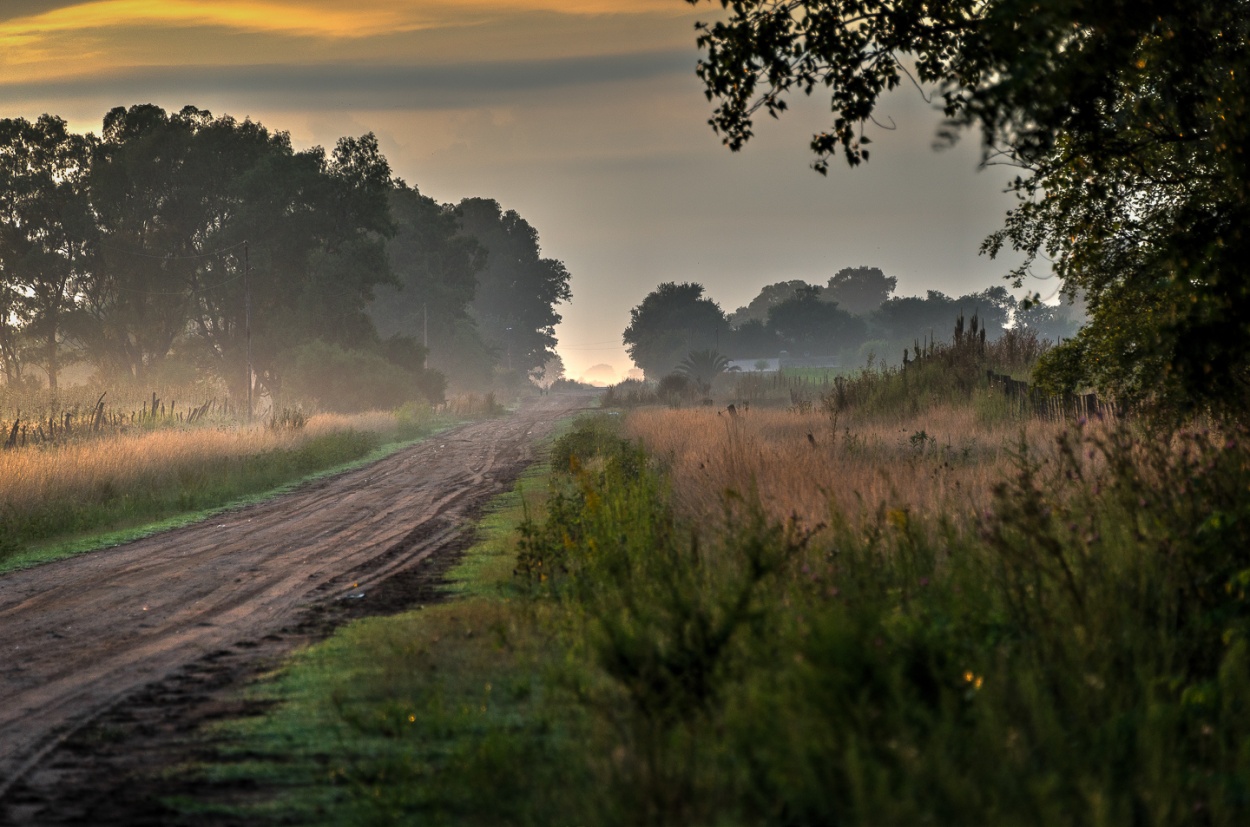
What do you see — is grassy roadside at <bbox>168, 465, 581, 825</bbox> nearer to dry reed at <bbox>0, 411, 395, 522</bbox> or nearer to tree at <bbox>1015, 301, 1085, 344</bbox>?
dry reed at <bbox>0, 411, 395, 522</bbox>

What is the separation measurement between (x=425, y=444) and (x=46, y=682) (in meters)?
34.5

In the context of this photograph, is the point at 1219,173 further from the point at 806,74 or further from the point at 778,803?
the point at 778,803

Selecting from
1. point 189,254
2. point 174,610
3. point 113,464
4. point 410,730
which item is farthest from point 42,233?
point 410,730

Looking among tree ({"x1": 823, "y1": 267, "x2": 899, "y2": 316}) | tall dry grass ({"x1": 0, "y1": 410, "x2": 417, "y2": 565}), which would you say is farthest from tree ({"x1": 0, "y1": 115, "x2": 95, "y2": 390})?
tree ({"x1": 823, "y1": 267, "x2": 899, "y2": 316})

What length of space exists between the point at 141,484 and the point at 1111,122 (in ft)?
63.5

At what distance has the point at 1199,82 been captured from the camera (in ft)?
30.0

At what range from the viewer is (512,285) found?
125062mm

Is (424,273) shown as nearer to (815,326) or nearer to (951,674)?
(815,326)

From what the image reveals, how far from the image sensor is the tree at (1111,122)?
23.7 feet

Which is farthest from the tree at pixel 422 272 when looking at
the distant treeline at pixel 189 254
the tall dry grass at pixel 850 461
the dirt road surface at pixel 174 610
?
the dirt road surface at pixel 174 610

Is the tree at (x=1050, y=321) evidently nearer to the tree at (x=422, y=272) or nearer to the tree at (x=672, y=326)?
the tree at (x=672, y=326)

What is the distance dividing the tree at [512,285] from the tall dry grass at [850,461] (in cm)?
9849

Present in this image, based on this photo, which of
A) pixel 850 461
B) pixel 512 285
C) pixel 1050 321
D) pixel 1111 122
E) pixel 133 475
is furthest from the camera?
pixel 1050 321

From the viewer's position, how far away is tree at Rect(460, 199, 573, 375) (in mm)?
123312
